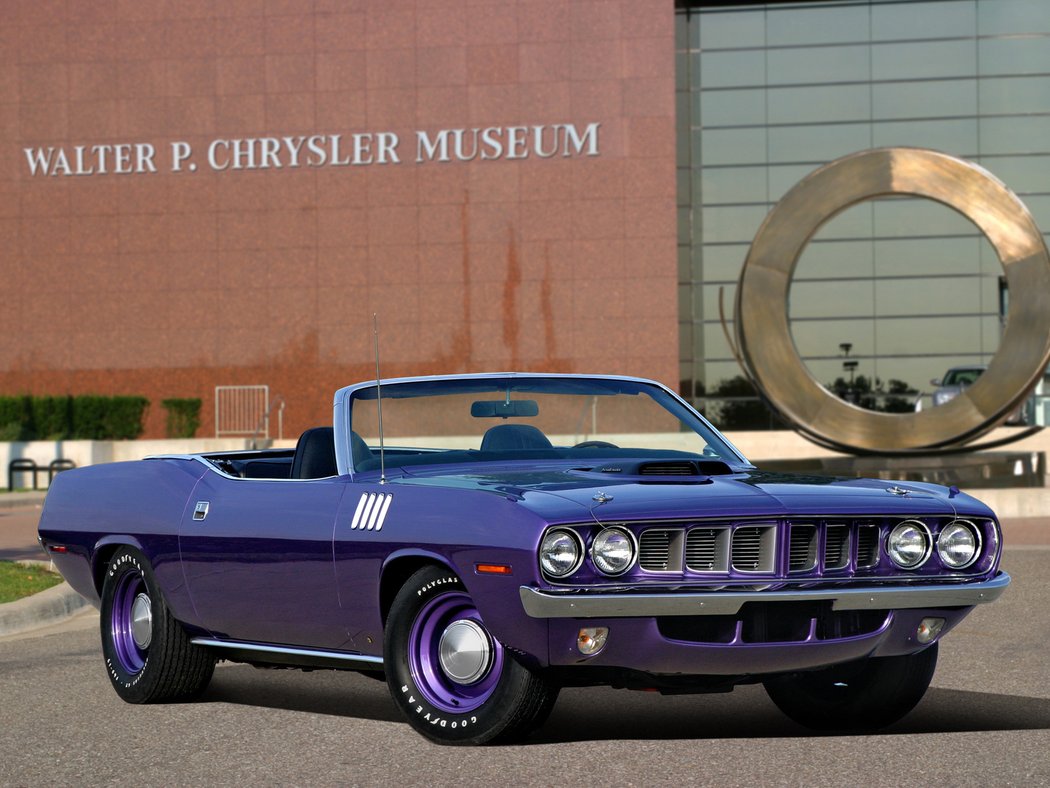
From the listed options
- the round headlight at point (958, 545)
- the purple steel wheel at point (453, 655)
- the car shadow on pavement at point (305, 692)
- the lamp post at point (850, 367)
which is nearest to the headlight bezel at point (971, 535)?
the round headlight at point (958, 545)

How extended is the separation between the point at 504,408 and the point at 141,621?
6.49ft

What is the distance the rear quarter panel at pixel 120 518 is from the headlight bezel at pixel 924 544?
3068 mm

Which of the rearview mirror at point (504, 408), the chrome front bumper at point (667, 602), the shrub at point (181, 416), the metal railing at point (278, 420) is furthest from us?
the metal railing at point (278, 420)

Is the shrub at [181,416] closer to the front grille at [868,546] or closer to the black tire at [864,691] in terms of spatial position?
the black tire at [864,691]

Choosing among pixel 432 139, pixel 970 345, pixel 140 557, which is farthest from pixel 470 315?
pixel 140 557

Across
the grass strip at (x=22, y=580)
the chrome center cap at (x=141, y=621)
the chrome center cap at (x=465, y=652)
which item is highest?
the chrome center cap at (x=465, y=652)

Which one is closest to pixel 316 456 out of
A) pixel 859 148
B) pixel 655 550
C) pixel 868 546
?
pixel 655 550

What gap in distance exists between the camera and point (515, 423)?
7.61 m

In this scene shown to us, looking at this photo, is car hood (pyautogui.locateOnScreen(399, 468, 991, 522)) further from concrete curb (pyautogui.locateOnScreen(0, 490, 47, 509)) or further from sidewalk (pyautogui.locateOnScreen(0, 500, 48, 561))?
concrete curb (pyautogui.locateOnScreen(0, 490, 47, 509))

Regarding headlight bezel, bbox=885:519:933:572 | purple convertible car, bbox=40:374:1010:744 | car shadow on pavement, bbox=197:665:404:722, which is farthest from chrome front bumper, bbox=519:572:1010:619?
car shadow on pavement, bbox=197:665:404:722

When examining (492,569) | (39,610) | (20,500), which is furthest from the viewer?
(20,500)

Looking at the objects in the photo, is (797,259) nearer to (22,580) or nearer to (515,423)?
(22,580)

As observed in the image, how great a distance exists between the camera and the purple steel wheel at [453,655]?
624cm

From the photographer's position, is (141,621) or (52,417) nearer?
(141,621)
